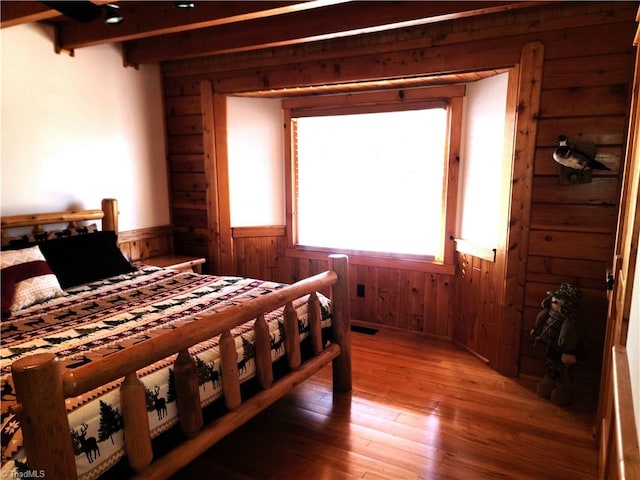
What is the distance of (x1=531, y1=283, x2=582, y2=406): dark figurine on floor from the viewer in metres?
2.49

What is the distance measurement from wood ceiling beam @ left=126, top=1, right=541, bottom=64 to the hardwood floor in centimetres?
237

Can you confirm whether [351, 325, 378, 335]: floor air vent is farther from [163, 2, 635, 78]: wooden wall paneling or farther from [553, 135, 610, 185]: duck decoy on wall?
[163, 2, 635, 78]: wooden wall paneling

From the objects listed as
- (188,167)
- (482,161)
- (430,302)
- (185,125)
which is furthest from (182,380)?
(185,125)

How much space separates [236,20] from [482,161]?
6.55ft

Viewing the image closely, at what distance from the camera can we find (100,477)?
1.42m

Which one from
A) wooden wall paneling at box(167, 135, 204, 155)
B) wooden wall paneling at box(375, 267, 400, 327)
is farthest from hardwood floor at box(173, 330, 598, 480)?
wooden wall paneling at box(167, 135, 204, 155)

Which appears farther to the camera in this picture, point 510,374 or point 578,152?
point 510,374

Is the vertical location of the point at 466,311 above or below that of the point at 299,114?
below

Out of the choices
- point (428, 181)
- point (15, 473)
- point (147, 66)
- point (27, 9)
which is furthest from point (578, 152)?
point (147, 66)

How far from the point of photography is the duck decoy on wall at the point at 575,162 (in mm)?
2461

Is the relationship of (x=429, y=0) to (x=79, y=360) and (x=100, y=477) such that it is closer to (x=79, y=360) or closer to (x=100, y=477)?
(x=79, y=360)

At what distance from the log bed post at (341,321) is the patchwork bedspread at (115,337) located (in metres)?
0.08

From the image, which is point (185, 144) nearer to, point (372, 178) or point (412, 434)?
point (372, 178)

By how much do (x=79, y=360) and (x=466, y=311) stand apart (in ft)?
9.01
